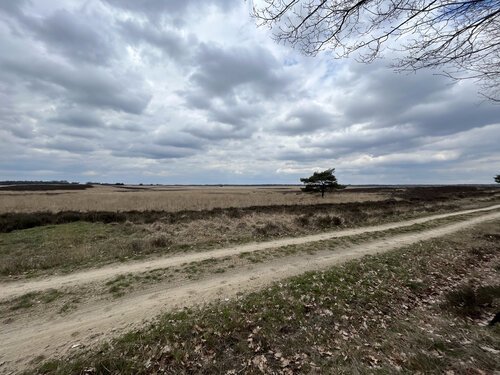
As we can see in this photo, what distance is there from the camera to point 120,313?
21.8ft

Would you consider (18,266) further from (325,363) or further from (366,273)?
(366,273)

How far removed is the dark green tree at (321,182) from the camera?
6103 centimetres

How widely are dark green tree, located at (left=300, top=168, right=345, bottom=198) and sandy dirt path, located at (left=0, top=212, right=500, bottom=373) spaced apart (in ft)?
170

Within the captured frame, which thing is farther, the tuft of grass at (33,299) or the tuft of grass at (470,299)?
the tuft of grass at (470,299)

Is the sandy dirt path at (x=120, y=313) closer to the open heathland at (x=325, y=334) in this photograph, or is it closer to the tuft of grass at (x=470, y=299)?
the open heathland at (x=325, y=334)

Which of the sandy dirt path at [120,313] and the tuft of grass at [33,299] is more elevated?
the sandy dirt path at [120,313]

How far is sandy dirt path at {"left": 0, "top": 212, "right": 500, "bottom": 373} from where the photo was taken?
212 inches

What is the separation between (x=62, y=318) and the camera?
6.50m

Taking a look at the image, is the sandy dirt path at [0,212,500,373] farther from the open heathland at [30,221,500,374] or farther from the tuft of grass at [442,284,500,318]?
the tuft of grass at [442,284,500,318]

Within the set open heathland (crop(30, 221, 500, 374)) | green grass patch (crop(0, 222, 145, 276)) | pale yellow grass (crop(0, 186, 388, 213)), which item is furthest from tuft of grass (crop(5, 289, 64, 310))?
pale yellow grass (crop(0, 186, 388, 213))

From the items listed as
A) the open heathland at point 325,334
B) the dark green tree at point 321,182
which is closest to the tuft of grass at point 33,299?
the open heathland at point 325,334

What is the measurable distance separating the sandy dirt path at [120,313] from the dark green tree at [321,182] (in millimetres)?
51876

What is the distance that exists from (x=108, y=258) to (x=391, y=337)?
33.4ft

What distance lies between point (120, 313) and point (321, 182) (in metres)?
58.6
